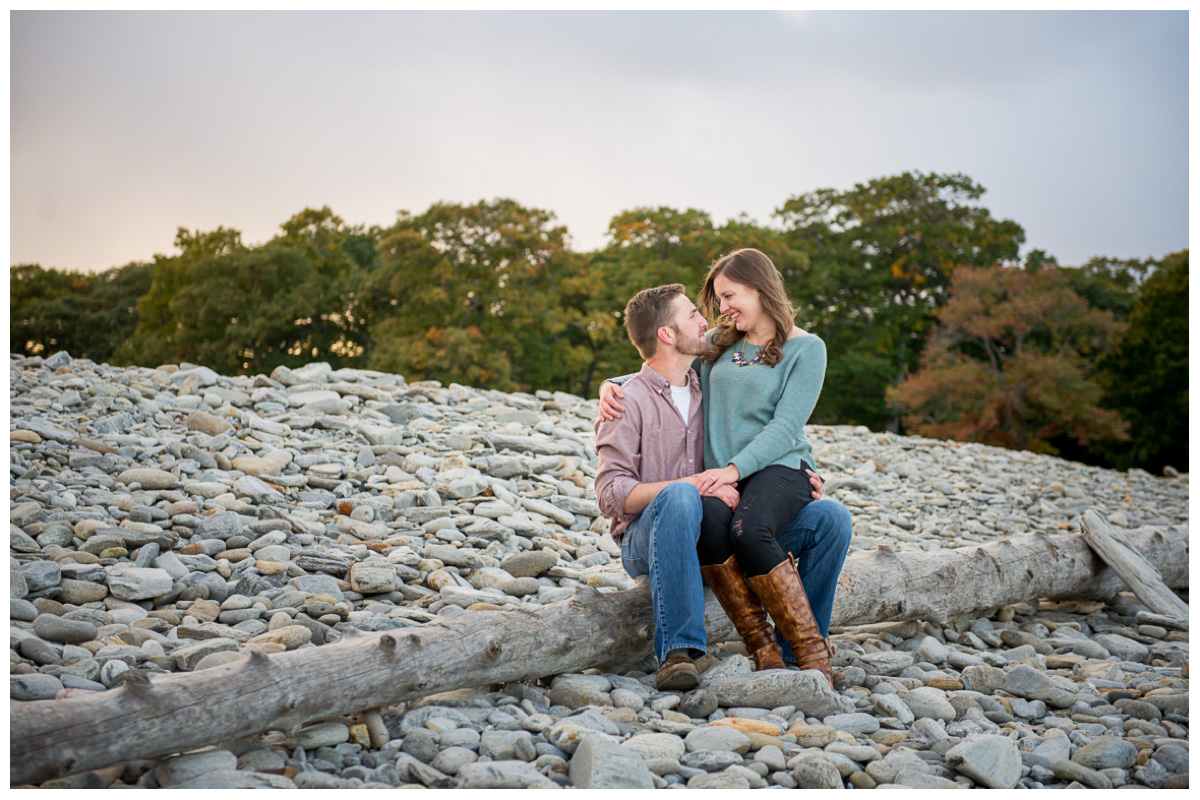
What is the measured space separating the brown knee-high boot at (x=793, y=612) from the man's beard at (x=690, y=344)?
815mm

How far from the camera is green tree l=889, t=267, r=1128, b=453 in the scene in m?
14.6

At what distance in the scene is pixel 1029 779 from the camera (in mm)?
2387

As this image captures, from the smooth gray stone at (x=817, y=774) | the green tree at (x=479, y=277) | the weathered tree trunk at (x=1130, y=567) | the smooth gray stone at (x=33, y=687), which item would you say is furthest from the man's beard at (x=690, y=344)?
the green tree at (x=479, y=277)

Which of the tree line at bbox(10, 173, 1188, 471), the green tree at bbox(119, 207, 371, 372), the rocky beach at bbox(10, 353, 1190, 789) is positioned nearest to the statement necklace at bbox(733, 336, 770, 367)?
the rocky beach at bbox(10, 353, 1190, 789)

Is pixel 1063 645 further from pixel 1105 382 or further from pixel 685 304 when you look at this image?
pixel 1105 382

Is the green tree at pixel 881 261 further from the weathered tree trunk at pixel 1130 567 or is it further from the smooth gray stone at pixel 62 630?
the smooth gray stone at pixel 62 630

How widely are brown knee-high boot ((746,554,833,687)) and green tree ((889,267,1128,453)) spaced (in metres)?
13.5

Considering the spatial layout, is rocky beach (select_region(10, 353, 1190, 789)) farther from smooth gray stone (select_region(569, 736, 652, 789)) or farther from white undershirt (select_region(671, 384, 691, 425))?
white undershirt (select_region(671, 384, 691, 425))

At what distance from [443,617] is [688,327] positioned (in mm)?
1338

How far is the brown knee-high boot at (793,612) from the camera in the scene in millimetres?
2863

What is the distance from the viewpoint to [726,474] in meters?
2.95

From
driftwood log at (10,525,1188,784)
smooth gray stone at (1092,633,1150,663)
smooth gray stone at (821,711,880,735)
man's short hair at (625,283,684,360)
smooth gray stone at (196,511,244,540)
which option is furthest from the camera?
smooth gray stone at (196,511,244,540)

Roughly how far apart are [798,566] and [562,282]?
12.9m
